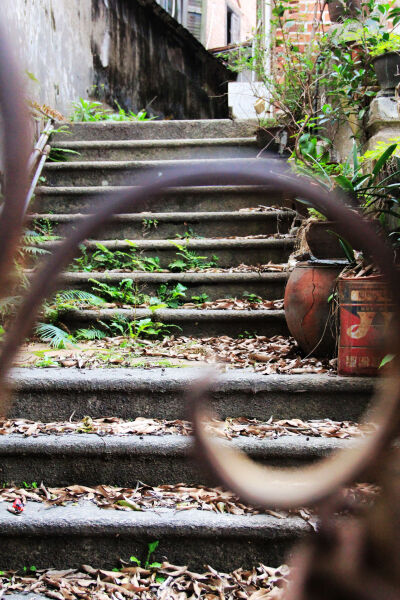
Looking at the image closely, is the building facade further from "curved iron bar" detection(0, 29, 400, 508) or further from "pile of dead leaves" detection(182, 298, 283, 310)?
"curved iron bar" detection(0, 29, 400, 508)

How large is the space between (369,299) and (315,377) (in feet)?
1.36

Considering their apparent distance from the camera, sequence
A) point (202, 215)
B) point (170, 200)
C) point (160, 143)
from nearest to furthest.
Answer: point (202, 215) → point (170, 200) → point (160, 143)

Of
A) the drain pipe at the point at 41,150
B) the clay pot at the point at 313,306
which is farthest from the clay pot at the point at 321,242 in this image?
the drain pipe at the point at 41,150

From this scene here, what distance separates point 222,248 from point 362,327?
1.68 metres

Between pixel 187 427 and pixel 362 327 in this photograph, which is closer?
pixel 187 427

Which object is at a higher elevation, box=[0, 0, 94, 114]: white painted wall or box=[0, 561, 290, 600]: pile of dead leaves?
box=[0, 0, 94, 114]: white painted wall

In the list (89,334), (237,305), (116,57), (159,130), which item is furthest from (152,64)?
(89,334)

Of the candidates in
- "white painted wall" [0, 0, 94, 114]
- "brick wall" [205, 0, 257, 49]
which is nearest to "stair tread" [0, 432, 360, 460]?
"white painted wall" [0, 0, 94, 114]

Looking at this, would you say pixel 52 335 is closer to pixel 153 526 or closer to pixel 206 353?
pixel 206 353

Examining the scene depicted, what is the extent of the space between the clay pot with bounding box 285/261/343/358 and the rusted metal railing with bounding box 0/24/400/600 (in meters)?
1.99

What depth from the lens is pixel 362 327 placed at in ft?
7.65

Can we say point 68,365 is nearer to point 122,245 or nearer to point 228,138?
point 122,245

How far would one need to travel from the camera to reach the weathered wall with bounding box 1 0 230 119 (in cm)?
502

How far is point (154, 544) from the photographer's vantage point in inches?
68.6
